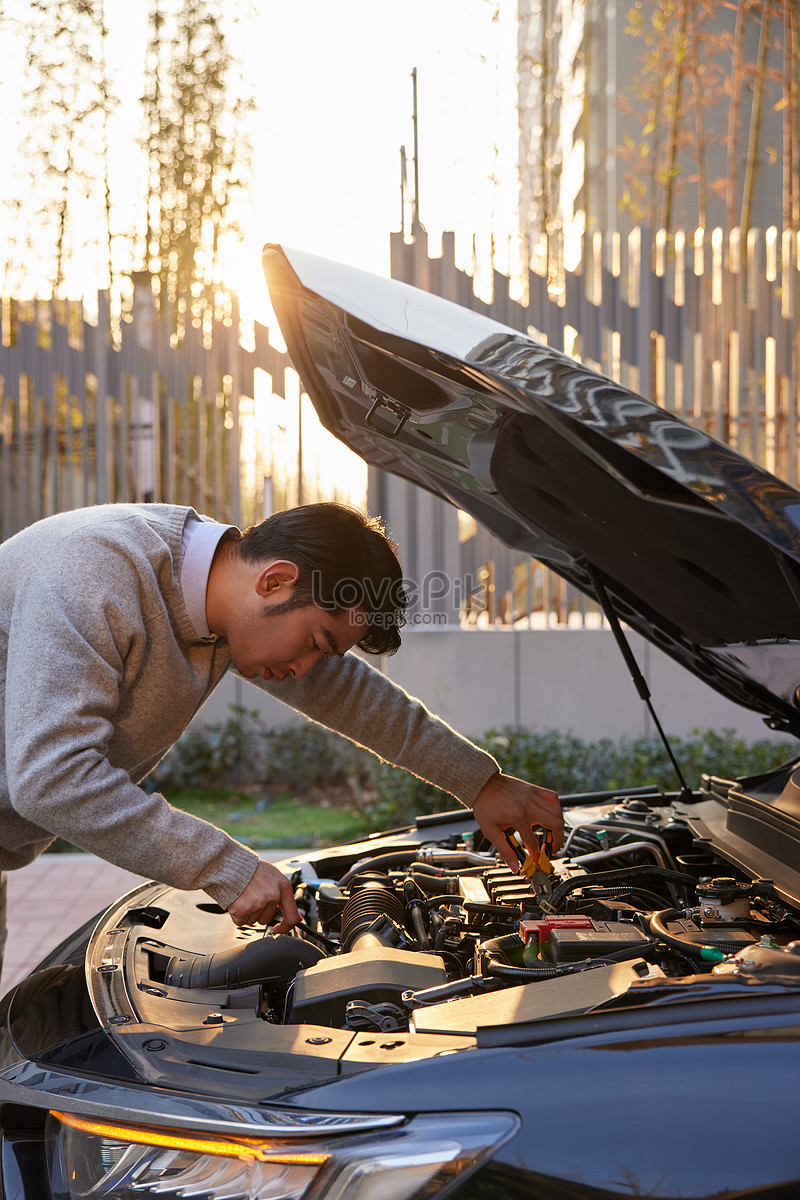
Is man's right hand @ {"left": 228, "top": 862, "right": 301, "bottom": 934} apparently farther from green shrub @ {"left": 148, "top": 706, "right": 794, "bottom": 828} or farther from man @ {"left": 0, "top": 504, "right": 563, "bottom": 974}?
green shrub @ {"left": 148, "top": 706, "right": 794, "bottom": 828}

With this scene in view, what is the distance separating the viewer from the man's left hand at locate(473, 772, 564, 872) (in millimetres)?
2277

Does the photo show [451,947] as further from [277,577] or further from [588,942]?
[277,577]

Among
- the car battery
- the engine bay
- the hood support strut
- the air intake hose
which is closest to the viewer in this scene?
the engine bay

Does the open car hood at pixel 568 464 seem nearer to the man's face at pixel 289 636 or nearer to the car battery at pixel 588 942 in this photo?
the man's face at pixel 289 636

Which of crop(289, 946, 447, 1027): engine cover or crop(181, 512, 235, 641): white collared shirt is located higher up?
crop(181, 512, 235, 641): white collared shirt

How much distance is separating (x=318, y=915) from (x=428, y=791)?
143 inches

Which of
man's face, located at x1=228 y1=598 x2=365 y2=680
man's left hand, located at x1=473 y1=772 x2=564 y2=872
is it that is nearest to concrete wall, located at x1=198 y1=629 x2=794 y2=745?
man's left hand, located at x1=473 y1=772 x2=564 y2=872

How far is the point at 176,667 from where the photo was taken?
79.7 inches

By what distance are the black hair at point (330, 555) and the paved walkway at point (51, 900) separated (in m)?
2.39

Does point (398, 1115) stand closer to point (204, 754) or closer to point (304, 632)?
point (304, 632)

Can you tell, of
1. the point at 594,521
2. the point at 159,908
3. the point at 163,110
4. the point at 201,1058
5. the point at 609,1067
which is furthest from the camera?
the point at 163,110

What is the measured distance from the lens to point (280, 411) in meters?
6.75

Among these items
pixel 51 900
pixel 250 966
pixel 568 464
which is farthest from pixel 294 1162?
pixel 51 900

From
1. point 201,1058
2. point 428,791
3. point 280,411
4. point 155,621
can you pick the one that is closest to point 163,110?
point 280,411
